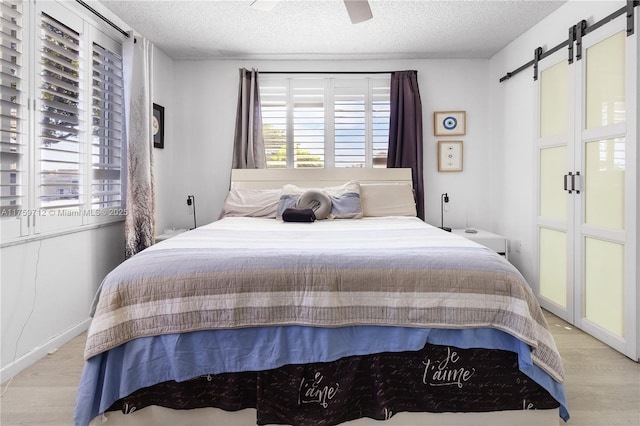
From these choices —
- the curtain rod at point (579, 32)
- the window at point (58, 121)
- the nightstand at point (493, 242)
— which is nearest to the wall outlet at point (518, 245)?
the nightstand at point (493, 242)

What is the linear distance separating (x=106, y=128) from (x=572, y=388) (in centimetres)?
359

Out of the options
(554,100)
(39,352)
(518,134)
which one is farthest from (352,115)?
(39,352)

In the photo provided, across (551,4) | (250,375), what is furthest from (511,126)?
(250,375)

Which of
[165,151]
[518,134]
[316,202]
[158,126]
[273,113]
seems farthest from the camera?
[273,113]

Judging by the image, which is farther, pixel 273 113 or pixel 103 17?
pixel 273 113

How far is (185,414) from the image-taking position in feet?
5.14

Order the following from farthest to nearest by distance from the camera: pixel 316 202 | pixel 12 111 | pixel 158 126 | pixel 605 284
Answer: pixel 158 126 → pixel 316 202 → pixel 605 284 → pixel 12 111

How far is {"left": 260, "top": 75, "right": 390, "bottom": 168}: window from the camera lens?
4.27 m

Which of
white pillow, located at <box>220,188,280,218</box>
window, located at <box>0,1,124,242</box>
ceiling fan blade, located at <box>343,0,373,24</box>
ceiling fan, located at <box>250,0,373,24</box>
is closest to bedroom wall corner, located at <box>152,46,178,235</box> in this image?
window, located at <box>0,1,124,242</box>

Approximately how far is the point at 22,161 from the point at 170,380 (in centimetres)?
165

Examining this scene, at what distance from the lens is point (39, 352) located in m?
2.36

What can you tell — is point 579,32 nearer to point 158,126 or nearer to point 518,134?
point 518,134

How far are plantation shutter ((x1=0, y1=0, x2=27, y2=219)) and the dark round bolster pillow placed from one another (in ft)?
6.23

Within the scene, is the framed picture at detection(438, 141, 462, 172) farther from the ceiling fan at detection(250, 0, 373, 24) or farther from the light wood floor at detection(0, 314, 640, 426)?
the light wood floor at detection(0, 314, 640, 426)
